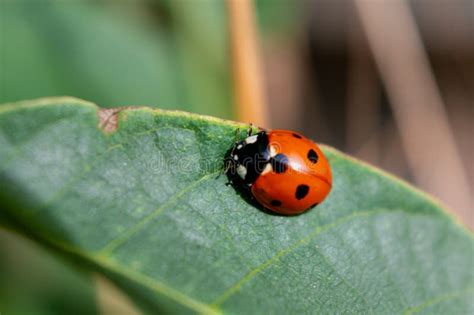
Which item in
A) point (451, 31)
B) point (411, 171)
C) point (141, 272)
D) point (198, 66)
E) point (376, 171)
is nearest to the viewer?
point (141, 272)

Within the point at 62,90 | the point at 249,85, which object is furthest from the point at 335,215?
the point at 62,90

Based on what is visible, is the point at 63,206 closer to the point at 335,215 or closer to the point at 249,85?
the point at 335,215

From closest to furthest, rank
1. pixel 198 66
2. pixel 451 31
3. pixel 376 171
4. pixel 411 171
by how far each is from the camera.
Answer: pixel 376 171, pixel 198 66, pixel 411 171, pixel 451 31

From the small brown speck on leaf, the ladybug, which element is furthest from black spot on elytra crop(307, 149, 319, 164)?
the small brown speck on leaf

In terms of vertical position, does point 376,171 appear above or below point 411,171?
above

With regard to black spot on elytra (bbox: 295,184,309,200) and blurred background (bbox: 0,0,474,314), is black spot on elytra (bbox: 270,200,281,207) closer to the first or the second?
black spot on elytra (bbox: 295,184,309,200)

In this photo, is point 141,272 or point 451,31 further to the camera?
point 451,31

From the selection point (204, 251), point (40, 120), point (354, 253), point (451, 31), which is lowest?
point (451, 31)

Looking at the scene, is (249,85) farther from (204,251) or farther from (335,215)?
(204,251)

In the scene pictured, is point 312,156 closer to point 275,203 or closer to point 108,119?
point 275,203
